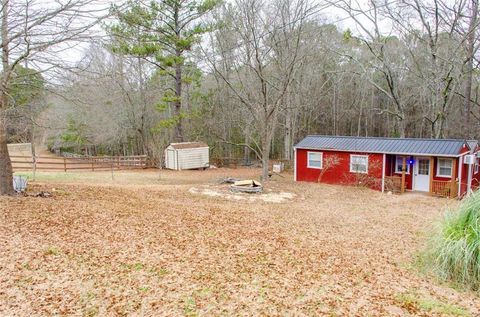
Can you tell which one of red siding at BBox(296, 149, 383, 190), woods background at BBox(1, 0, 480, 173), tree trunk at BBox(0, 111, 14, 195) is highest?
woods background at BBox(1, 0, 480, 173)

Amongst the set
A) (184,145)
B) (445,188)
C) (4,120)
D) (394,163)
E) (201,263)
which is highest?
(4,120)

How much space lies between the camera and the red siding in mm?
15008

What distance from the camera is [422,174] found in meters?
14.6

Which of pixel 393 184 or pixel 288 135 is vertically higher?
pixel 288 135

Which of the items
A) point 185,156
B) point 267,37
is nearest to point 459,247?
point 267,37

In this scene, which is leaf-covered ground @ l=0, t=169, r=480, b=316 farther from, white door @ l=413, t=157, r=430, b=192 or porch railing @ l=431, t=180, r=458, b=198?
white door @ l=413, t=157, r=430, b=192

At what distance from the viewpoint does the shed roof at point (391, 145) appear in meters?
13.6

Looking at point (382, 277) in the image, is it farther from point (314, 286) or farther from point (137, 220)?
point (137, 220)

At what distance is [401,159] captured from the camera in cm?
1513

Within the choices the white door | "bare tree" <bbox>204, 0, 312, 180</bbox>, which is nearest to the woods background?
"bare tree" <bbox>204, 0, 312, 180</bbox>

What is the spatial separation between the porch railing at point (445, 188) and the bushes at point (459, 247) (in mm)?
9395

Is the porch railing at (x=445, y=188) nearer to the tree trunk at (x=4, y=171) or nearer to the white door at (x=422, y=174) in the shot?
the white door at (x=422, y=174)

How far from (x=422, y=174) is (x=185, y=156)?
1331 cm

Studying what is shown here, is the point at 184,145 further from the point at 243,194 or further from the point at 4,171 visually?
the point at 4,171
